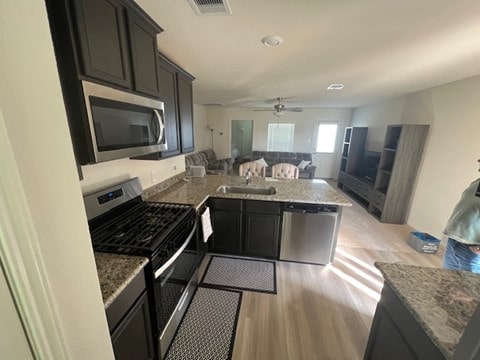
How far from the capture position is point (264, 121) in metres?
7.25

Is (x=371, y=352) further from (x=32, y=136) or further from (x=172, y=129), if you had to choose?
(x=172, y=129)

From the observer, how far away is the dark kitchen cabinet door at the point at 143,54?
1313mm

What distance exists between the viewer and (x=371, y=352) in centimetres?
116

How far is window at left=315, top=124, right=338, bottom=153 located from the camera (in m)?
6.99

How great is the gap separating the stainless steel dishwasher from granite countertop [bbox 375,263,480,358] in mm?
1237

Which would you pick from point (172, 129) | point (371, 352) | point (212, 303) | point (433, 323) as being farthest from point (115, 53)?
point (371, 352)

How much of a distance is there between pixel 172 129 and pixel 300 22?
150 cm

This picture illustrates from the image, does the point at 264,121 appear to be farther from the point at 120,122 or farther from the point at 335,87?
the point at 120,122

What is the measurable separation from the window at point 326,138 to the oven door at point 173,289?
6502 mm

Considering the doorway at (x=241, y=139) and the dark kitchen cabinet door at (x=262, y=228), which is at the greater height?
the doorway at (x=241, y=139)

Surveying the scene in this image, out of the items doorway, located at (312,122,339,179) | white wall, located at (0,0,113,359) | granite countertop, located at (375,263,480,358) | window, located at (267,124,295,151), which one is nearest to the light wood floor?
granite countertop, located at (375,263,480,358)

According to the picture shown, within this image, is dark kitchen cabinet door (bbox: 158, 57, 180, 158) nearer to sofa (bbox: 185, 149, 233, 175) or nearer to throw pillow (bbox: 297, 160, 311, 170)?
sofa (bbox: 185, 149, 233, 175)

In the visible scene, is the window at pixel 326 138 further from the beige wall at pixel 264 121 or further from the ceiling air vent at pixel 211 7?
the ceiling air vent at pixel 211 7

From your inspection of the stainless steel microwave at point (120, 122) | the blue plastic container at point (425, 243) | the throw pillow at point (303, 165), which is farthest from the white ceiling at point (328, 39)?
the throw pillow at point (303, 165)
